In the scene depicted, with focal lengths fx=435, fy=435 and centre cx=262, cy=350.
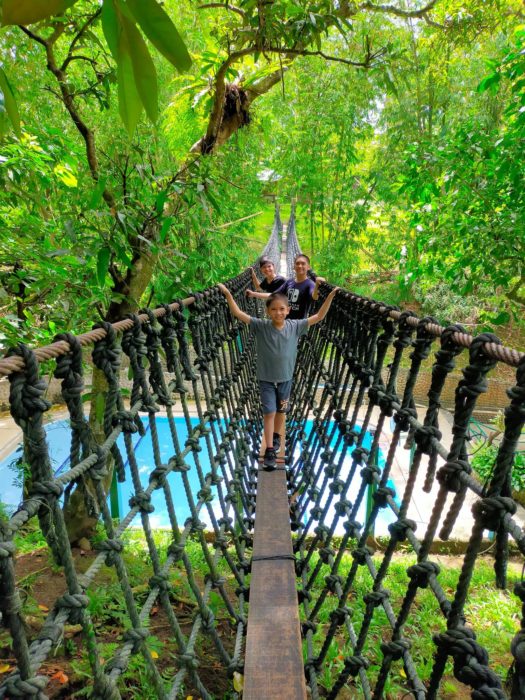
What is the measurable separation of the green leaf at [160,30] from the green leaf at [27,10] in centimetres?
4

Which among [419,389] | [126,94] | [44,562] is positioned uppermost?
[126,94]

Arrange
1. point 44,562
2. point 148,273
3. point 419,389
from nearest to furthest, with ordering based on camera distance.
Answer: point 148,273 < point 44,562 < point 419,389

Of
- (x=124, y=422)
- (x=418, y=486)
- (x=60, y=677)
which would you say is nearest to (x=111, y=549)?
(x=124, y=422)

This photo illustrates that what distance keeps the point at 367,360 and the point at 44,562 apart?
176 cm

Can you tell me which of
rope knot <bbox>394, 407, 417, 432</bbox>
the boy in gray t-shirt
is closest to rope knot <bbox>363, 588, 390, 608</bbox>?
rope knot <bbox>394, 407, 417, 432</bbox>

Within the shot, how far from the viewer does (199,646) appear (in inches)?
53.4

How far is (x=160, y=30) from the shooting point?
246mm

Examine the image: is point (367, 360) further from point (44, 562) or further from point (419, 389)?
point (419, 389)

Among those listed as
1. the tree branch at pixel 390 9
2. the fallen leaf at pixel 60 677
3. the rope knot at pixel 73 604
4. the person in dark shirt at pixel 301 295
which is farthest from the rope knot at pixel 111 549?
the tree branch at pixel 390 9

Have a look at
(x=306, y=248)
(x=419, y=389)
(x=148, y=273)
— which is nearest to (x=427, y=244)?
(x=148, y=273)

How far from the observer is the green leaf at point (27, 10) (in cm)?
22

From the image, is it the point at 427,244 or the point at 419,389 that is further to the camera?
the point at 419,389

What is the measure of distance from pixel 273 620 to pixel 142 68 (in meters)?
1.00

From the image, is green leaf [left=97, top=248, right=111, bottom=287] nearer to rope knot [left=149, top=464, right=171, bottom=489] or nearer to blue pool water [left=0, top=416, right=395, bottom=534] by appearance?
rope knot [left=149, top=464, right=171, bottom=489]
